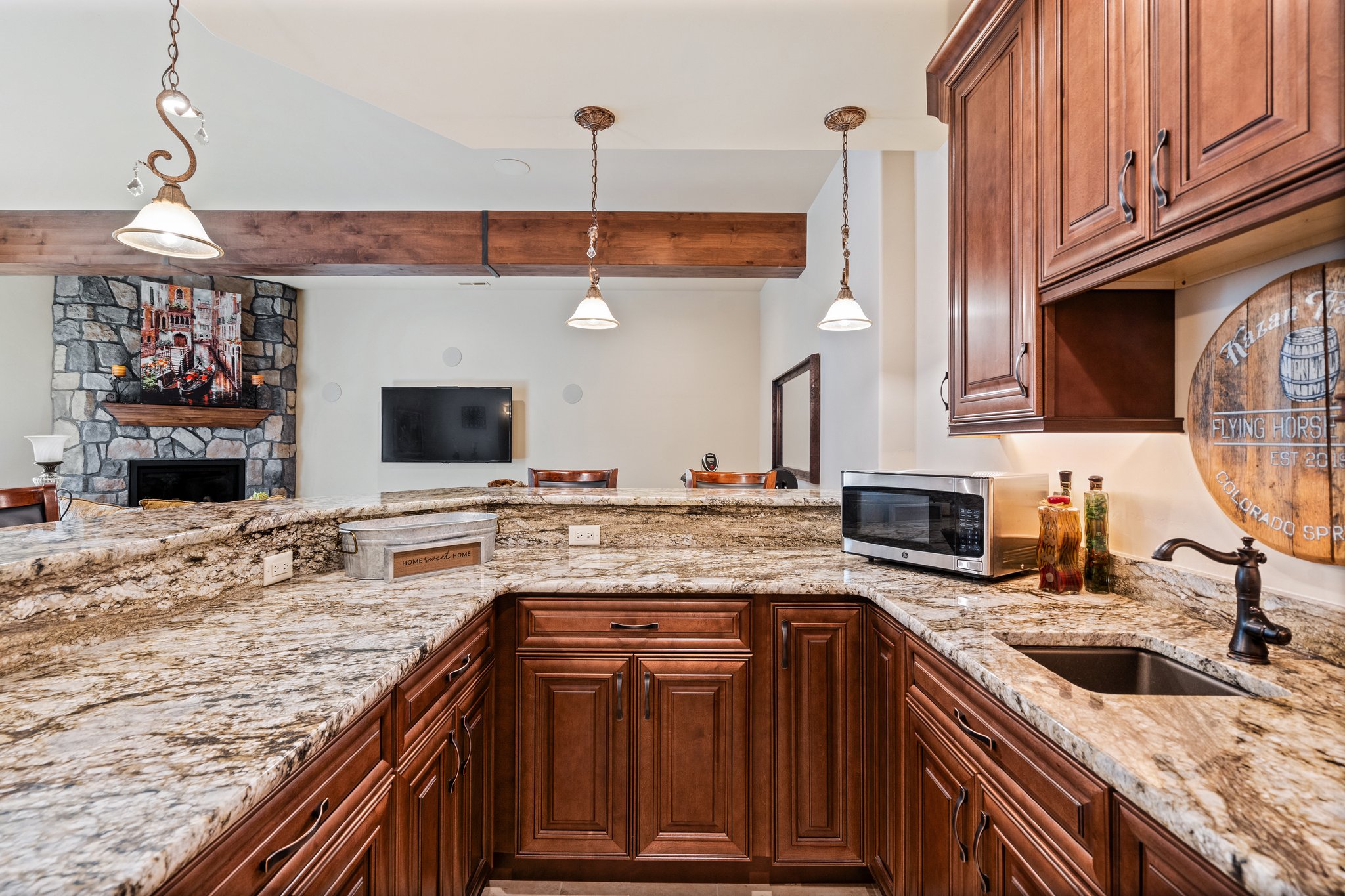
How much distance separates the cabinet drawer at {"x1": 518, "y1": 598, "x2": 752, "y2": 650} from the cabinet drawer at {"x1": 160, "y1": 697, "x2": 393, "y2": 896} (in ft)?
2.00

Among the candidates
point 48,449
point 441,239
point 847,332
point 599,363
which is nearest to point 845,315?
point 847,332

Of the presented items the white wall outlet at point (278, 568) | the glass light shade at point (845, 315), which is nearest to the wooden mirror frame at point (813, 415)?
the glass light shade at point (845, 315)

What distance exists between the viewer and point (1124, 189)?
106cm

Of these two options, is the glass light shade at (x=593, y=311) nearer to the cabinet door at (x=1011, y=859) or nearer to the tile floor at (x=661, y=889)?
the tile floor at (x=661, y=889)

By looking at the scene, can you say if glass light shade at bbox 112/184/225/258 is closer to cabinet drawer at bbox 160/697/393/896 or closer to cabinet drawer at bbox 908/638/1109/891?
cabinet drawer at bbox 160/697/393/896

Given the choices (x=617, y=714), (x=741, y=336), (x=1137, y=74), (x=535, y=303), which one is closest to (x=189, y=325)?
(x=535, y=303)

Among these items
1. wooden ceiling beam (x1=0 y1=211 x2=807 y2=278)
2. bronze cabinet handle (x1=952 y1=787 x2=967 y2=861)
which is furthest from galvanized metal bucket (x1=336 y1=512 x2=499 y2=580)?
wooden ceiling beam (x1=0 y1=211 x2=807 y2=278)

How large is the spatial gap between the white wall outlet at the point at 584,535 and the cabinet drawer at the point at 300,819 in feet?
3.82

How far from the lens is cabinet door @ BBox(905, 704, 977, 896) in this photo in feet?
3.82

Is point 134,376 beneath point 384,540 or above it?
above

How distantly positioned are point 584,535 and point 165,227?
165 cm

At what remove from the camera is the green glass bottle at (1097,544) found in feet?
4.80

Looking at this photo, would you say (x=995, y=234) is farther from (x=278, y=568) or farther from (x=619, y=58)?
(x=278, y=568)

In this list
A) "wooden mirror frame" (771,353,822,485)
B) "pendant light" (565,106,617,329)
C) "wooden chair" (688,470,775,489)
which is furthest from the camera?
"wooden mirror frame" (771,353,822,485)
